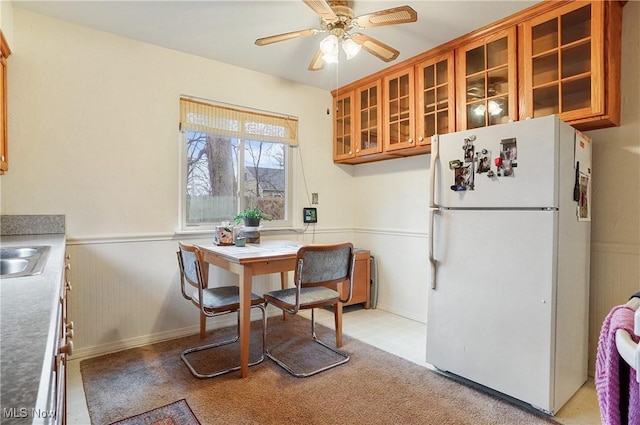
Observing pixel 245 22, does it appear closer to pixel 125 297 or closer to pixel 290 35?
pixel 290 35

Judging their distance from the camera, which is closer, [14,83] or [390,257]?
[14,83]

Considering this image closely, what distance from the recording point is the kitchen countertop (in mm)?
418

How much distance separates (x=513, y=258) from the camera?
1896 millimetres

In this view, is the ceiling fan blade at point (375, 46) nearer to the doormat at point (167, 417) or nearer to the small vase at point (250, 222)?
the small vase at point (250, 222)

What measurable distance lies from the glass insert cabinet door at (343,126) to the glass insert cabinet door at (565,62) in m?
1.74

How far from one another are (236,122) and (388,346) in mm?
2324

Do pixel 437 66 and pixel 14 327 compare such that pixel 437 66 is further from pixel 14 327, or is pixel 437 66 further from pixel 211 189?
pixel 14 327

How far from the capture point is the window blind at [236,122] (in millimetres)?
2947

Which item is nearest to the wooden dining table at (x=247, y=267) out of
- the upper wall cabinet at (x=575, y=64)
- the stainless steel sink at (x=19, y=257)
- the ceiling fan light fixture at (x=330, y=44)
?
the stainless steel sink at (x=19, y=257)

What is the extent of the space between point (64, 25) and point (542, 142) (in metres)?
3.12

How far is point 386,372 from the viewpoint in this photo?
228 cm

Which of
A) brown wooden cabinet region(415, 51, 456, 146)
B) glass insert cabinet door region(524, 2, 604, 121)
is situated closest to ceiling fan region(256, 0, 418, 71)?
brown wooden cabinet region(415, 51, 456, 146)

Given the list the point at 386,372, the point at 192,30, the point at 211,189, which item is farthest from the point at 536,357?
the point at 192,30

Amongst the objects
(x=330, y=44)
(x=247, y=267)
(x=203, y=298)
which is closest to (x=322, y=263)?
(x=247, y=267)
